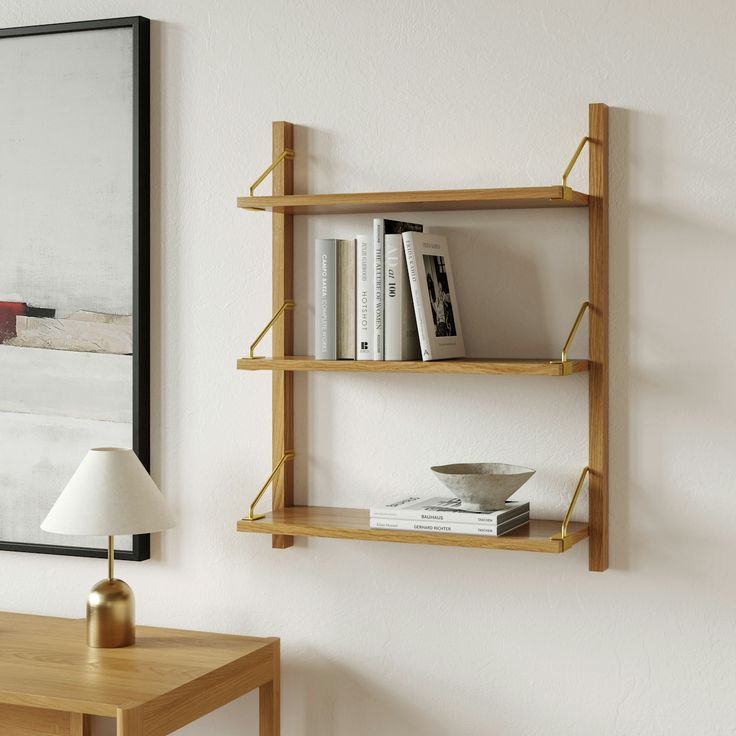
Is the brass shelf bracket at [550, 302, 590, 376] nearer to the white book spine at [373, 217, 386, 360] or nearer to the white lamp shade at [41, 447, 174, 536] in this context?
the white book spine at [373, 217, 386, 360]

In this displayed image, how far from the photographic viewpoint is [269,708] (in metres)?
2.21

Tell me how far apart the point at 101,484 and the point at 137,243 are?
1.72ft

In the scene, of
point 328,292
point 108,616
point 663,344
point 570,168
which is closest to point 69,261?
point 328,292

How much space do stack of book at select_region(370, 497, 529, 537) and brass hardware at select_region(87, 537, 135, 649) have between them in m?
0.53

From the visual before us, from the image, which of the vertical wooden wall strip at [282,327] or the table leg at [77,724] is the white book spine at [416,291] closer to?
the vertical wooden wall strip at [282,327]

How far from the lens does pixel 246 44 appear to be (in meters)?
2.28

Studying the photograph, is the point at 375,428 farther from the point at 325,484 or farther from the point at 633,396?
the point at 633,396

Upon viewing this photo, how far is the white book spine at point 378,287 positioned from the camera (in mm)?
2020

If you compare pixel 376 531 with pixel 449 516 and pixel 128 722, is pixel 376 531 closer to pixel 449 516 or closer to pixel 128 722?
pixel 449 516

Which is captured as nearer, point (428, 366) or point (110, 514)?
point (428, 366)

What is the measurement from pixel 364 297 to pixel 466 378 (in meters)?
0.27

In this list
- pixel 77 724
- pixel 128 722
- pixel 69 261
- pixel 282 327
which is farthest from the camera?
pixel 69 261

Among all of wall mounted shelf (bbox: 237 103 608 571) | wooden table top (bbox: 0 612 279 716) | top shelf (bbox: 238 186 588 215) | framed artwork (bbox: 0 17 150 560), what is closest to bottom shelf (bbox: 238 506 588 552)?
wall mounted shelf (bbox: 237 103 608 571)

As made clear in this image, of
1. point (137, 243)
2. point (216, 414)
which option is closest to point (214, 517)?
point (216, 414)
